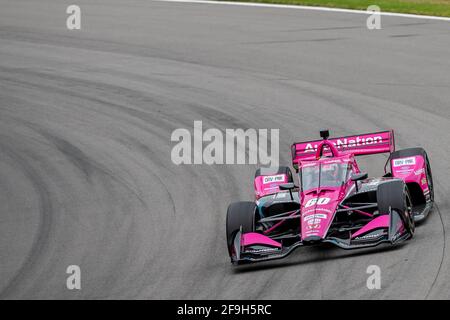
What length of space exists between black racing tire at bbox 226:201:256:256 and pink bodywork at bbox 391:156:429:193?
2.29 metres

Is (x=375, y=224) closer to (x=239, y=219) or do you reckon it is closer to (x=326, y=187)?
(x=326, y=187)

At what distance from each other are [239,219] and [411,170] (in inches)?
108

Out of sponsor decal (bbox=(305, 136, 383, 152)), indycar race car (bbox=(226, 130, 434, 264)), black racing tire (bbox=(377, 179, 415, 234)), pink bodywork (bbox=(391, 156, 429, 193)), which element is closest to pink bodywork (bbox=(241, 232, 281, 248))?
indycar race car (bbox=(226, 130, 434, 264))

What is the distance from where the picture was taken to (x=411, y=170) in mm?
14844

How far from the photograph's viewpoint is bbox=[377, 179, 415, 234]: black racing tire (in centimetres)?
1340

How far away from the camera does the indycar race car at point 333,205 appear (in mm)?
13273

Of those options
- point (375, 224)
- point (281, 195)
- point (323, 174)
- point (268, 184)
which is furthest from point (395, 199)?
point (268, 184)

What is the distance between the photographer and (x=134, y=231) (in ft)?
49.0

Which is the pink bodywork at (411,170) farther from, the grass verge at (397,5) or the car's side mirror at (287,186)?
the grass verge at (397,5)

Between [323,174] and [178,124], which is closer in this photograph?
[323,174]

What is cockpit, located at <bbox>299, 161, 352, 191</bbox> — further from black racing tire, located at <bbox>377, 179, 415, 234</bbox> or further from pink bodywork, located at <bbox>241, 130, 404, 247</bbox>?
black racing tire, located at <bbox>377, 179, 415, 234</bbox>
